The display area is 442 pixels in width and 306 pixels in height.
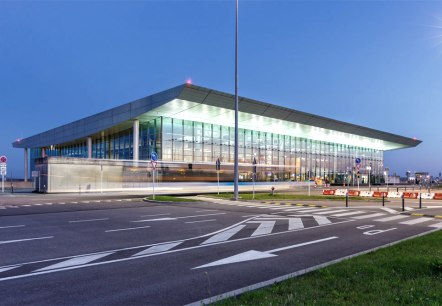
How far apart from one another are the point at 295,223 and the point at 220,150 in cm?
4005

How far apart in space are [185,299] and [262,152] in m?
56.6

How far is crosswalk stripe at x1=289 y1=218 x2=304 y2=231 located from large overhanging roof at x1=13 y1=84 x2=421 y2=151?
22.4 meters

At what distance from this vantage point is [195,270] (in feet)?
24.0

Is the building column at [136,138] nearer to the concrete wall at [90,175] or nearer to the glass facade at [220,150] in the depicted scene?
the glass facade at [220,150]

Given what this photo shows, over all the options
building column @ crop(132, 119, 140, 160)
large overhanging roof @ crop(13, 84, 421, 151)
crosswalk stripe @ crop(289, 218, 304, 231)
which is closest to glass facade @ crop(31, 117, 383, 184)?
building column @ crop(132, 119, 140, 160)

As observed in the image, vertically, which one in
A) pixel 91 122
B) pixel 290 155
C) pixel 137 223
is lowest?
pixel 137 223

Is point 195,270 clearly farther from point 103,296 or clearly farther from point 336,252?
point 336,252

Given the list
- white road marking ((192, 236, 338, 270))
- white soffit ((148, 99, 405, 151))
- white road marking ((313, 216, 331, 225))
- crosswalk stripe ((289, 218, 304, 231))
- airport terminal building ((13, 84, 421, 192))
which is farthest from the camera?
white soffit ((148, 99, 405, 151))

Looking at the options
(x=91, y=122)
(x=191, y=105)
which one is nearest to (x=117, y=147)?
(x=91, y=122)

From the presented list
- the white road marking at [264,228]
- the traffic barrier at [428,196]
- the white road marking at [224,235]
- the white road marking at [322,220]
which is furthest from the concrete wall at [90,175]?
the traffic barrier at [428,196]

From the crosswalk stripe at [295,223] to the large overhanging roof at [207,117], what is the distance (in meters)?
22.4

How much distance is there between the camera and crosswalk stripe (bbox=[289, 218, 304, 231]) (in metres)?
13.7

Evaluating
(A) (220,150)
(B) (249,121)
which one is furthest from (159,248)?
(A) (220,150)

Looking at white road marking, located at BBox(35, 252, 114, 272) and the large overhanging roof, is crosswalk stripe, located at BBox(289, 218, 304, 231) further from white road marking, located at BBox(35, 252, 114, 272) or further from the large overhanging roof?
the large overhanging roof
